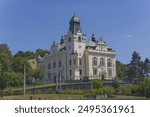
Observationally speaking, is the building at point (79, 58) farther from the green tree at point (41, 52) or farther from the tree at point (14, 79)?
the tree at point (14, 79)

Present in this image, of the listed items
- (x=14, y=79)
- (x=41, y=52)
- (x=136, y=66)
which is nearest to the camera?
(x=14, y=79)

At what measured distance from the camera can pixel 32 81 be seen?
159 ft

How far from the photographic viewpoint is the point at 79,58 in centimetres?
4909

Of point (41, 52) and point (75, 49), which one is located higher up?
point (41, 52)

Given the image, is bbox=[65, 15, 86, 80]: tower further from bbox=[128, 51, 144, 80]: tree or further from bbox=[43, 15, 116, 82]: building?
bbox=[128, 51, 144, 80]: tree

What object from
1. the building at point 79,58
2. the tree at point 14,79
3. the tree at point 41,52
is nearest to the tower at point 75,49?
the building at point 79,58

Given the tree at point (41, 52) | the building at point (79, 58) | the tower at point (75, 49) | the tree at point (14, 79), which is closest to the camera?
the tree at point (14, 79)

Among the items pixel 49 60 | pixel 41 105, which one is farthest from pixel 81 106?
pixel 49 60

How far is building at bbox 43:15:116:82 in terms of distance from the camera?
1909 inches

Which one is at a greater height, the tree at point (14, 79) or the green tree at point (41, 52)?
the green tree at point (41, 52)

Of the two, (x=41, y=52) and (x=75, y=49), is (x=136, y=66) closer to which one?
(x=75, y=49)

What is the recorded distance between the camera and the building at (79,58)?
4850cm

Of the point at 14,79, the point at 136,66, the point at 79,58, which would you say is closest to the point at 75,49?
the point at 79,58

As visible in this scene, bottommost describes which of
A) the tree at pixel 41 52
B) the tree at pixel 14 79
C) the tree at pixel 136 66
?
the tree at pixel 14 79
